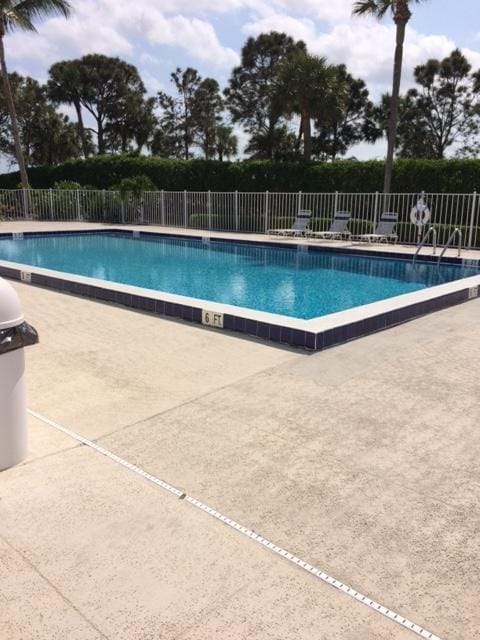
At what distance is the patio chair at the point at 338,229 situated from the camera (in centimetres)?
1585

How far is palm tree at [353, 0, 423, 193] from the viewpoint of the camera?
1662cm

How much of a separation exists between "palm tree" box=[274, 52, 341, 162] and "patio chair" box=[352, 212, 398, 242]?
7.64m

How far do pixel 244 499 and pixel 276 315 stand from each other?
3.33 meters

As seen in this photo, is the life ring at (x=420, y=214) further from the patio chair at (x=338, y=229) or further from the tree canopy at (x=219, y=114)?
the tree canopy at (x=219, y=114)

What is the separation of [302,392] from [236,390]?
486mm

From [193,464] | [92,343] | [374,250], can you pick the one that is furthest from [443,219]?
[193,464]

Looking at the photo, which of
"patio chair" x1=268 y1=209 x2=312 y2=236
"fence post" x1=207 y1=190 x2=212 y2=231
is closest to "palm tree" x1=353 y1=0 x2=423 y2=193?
"patio chair" x1=268 y1=209 x2=312 y2=236

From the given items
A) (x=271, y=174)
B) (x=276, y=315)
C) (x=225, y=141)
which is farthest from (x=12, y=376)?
(x=225, y=141)

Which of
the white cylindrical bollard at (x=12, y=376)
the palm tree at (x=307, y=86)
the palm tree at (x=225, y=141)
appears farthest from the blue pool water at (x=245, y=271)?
the palm tree at (x=225, y=141)

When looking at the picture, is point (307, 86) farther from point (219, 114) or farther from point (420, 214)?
point (219, 114)

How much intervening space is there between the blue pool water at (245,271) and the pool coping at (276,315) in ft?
5.07

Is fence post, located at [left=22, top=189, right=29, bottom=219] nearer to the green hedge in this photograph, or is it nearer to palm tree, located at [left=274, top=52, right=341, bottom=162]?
the green hedge

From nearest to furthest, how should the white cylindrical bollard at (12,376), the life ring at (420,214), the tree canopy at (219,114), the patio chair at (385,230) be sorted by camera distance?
1. the white cylindrical bollard at (12,376)
2. the life ring at (420,214)
3. the patio chair at (385,230)
4. the tree canopy at (219,114)

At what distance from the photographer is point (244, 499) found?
2.68 metres
